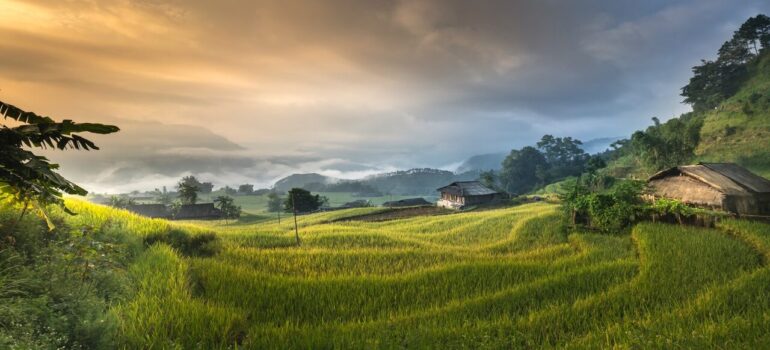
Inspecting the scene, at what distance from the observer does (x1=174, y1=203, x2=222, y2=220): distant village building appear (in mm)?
70000

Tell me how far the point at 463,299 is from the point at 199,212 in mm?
75349

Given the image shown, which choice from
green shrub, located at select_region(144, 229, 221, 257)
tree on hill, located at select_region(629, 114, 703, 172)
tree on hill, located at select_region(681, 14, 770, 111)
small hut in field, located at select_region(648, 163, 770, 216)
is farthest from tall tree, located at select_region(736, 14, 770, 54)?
green shrub, located at select_region(144, 229, 221, 257)

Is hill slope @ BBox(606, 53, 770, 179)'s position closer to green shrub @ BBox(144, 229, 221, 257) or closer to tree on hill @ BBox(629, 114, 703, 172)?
tree on hill @ BBox(629, 114, 703, 172)

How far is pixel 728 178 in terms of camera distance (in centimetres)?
2814

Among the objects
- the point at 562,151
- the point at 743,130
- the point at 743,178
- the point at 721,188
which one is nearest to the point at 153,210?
the point at 721,188

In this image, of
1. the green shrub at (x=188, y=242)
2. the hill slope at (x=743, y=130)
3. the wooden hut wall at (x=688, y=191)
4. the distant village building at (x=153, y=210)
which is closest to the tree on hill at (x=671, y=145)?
the hill slope at (x=743, y=130)

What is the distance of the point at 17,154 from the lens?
388 centimetres

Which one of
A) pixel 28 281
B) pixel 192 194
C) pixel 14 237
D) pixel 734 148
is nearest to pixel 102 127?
pixel 28 281

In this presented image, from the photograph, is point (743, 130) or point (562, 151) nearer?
point (743, 130)

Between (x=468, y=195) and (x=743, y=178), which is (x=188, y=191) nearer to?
(x=468, y=195)

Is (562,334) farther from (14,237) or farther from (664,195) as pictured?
(664,195)

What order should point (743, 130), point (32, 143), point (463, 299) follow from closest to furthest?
point (32, 143) → point (463, 299) → point (743, 130)

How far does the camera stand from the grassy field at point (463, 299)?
19.1 ft

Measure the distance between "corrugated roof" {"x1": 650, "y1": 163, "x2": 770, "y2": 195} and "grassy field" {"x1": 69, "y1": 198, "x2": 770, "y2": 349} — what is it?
16.3 meters
